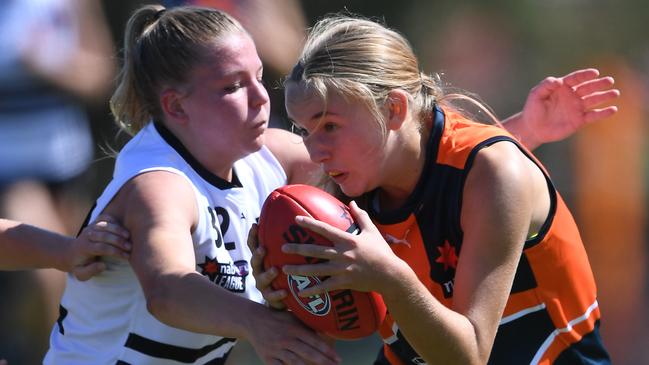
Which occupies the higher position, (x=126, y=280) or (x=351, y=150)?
(x=351, y=150)

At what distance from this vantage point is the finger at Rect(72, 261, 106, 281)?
3.19 meters

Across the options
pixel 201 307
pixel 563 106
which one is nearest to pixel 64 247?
pixel 201 307

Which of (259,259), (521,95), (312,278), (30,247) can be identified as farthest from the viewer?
(521,95)

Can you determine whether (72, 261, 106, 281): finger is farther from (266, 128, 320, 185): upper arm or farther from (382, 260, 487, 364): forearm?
(382, 260, 487, 364): forearm

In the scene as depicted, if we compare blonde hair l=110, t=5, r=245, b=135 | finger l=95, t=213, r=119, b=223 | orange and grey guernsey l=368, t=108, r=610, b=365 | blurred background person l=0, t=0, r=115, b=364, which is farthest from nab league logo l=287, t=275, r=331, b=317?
blurred background person l=0, t=0, r=115, b=364

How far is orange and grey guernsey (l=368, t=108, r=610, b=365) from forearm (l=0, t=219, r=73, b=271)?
0.99 metres

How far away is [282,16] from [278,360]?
287 centimetres

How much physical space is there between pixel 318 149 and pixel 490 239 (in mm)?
531

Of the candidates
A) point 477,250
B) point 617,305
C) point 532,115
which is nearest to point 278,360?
point 477,250

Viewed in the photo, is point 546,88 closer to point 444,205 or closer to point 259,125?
point 444,205

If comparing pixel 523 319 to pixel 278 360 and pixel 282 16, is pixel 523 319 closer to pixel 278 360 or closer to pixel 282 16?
pixel 278 360

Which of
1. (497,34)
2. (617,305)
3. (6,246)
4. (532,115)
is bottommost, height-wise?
(617,305)

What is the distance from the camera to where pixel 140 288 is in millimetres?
3285

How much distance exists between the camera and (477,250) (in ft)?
9.28
